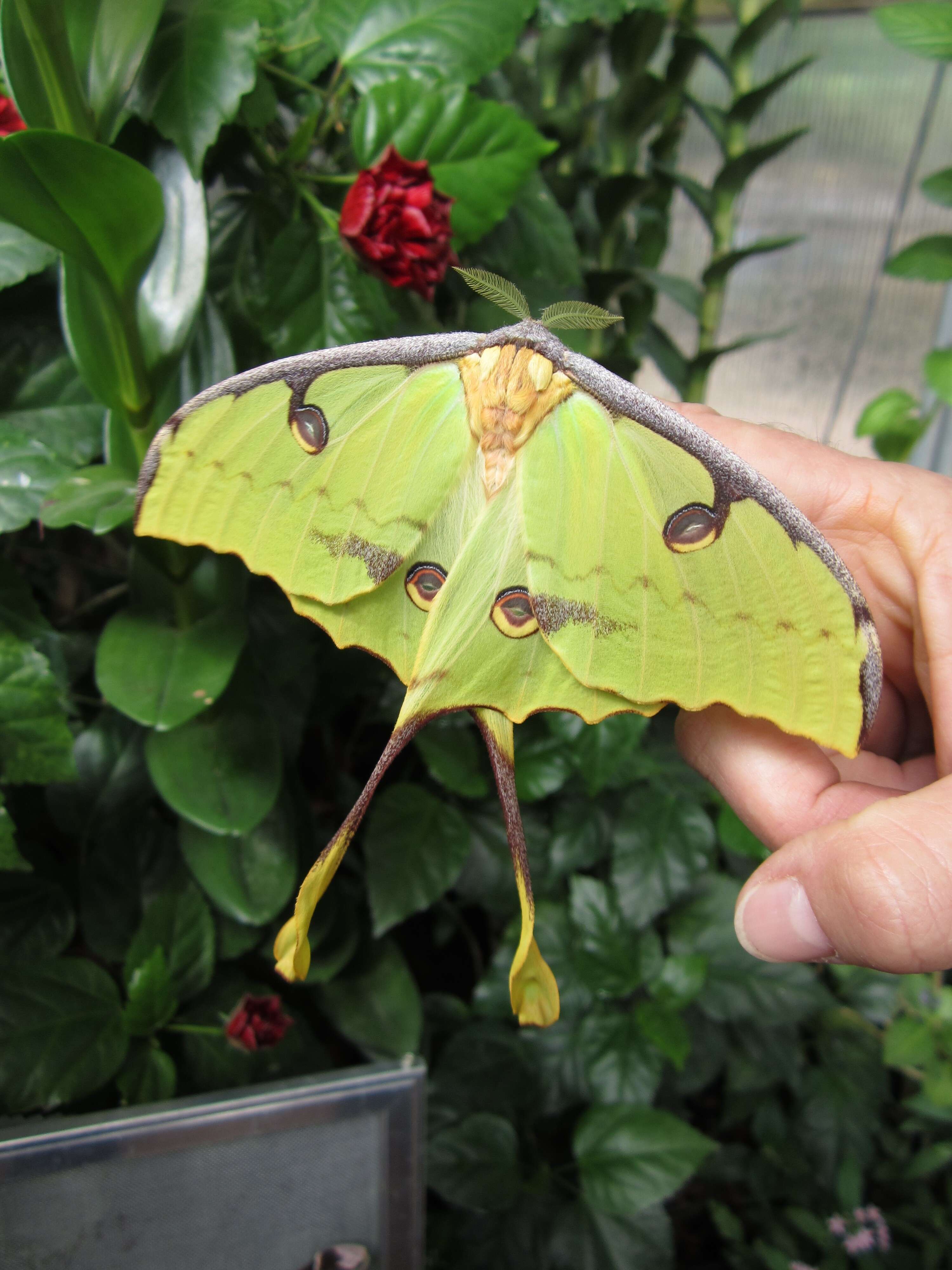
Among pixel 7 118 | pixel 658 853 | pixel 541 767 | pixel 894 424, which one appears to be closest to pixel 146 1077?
pixel 541 767

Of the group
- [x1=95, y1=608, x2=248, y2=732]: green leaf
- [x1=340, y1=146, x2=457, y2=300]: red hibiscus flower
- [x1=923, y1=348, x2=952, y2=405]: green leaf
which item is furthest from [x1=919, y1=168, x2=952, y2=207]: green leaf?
[x1=95, y1=608, x2=248, y2=732]: green leaf

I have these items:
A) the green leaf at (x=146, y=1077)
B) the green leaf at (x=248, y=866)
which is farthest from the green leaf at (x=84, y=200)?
the green leaf at (x=146, y=1077)

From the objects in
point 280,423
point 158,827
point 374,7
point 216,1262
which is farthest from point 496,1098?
point 374,7

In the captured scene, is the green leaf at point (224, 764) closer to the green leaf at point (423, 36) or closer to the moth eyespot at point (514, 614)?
the moth eyespot at point (514, 614)

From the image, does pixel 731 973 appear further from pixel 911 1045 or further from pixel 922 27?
pixel 922 27

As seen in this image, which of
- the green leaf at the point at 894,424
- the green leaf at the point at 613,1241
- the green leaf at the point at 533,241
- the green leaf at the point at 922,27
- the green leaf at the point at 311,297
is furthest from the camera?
the green leaf at the point at 894,424

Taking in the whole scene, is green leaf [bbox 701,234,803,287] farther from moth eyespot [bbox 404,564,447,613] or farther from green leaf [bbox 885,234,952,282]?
moth eyespot [bbox 404,564,447,613]
